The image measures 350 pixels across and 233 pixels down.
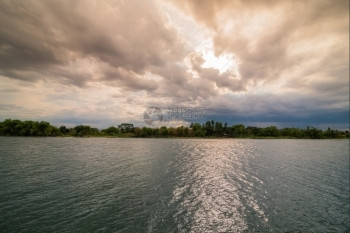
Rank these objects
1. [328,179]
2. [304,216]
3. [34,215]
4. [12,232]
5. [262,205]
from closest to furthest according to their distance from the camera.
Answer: [12,232] → [34,215] → [304,216] → [262,205] → [328,179]

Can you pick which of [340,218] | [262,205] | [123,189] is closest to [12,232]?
[123,189]

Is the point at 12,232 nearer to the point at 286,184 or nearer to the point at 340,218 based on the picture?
the point at 340,218

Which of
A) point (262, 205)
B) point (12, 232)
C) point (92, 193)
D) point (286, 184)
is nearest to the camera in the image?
point (12, 232)

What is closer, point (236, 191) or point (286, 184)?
point (236, 191)

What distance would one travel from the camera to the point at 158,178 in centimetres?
3956

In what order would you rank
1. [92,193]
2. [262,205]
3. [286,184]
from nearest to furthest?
[262,205] → [92,193] → [286,184]

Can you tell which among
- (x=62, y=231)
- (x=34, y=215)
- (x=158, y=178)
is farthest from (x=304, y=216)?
(x=34, y=215)

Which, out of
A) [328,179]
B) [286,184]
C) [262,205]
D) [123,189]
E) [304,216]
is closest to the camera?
[304,216]

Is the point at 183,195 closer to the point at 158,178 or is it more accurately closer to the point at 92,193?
the point at 158,178

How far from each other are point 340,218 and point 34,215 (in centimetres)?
3729

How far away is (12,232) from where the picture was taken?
17078 mm

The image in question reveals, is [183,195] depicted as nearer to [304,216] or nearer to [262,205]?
[262,205]

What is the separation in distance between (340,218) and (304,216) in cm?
469

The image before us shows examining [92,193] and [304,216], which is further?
[92,193]
